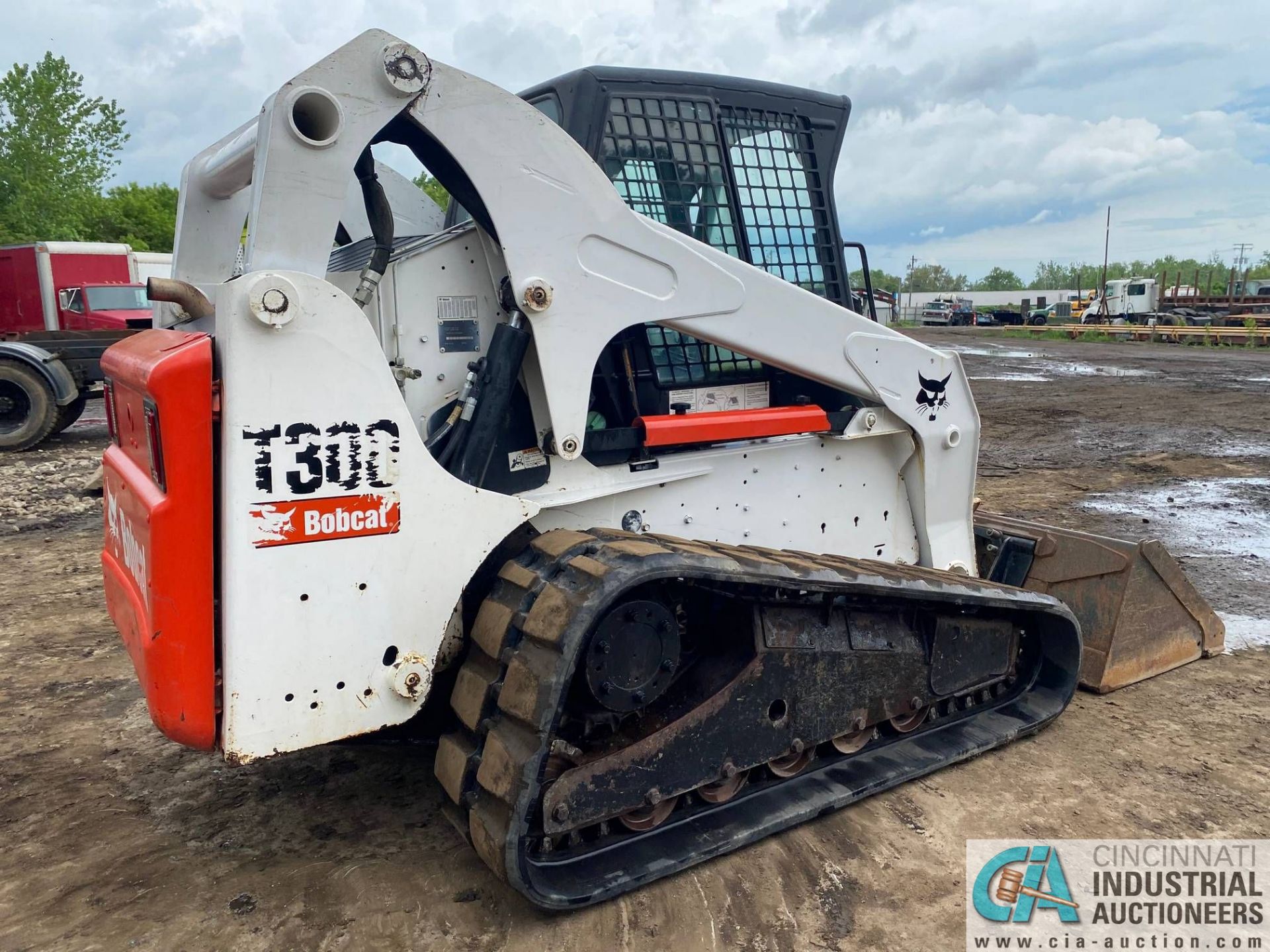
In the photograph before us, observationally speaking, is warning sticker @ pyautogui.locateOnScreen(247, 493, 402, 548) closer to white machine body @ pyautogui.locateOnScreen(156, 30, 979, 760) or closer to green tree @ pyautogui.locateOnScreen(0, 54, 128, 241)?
white machine body @ pyautogui.locateOnScreen(156, 30, 979, 760)

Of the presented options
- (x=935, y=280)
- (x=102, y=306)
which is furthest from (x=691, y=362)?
(x=935, y=280)

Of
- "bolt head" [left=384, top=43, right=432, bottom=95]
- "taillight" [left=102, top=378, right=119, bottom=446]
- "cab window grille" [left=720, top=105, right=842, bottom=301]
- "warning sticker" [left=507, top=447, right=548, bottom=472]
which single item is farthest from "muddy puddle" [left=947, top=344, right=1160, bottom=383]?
"bolt head" [left=384, top=43, right=432, bottom=95]

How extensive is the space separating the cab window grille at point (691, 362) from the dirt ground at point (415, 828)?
5.00 ft

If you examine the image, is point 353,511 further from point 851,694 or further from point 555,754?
point 851,694

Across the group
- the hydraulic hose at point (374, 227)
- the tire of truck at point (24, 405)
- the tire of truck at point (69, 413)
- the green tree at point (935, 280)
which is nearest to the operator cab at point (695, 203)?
the hydraulic hose at point (374, 227)

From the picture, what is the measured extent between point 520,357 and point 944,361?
6.22ft

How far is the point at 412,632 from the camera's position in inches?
104

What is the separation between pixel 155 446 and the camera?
2.45 metres

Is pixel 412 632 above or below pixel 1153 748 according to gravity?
above

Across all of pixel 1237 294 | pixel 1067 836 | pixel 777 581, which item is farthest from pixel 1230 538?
pixel 1237 294

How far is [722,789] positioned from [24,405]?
438 inches

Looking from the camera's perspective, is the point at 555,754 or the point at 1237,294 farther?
the point at 1237,294

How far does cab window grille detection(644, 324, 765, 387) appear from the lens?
3.33m

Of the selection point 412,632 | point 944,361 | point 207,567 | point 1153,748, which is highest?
point 944,361
